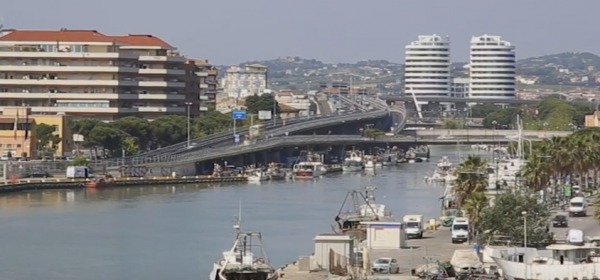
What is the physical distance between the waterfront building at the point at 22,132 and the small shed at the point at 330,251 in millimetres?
43814

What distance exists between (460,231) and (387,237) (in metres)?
2.13

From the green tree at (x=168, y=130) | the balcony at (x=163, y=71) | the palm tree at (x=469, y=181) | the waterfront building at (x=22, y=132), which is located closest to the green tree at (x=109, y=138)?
the waterfront building at (x=22, y=132)

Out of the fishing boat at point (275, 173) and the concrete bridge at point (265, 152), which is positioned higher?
the concrete bridge at point (265, 152)

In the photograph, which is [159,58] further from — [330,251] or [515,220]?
[330,251]

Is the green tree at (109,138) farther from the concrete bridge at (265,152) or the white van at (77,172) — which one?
the white van at (77,172)

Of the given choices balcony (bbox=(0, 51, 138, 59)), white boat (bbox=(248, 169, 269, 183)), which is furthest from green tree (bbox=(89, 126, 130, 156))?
balcony (bbox=(0, 51, 138, 59))

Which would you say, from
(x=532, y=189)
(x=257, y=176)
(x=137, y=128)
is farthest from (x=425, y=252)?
(x=137, y=128)

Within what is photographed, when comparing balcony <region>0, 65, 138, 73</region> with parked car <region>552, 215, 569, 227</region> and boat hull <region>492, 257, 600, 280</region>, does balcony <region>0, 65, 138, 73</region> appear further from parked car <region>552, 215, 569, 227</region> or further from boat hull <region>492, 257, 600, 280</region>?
boat hull <region>492, 257, 600, 280</region>

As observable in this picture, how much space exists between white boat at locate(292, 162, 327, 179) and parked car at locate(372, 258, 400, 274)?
49.3m

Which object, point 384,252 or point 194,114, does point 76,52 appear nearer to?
point 194,114

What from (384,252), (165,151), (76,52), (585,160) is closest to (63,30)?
(76,52)

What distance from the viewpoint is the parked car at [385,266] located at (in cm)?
3116

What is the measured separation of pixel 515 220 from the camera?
34.8 m

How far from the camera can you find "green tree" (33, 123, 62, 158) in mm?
76000
